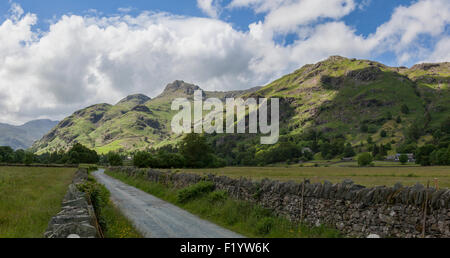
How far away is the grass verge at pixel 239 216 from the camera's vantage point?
14484 mm

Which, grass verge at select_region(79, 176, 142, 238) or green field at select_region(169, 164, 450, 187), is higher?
grass verge at select_region(79, 176, 142, 238)

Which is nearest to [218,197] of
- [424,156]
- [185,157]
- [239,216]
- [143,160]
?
[239,216]

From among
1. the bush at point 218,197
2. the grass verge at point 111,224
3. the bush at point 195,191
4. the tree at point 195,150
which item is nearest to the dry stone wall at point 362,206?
the bush at point 218,197

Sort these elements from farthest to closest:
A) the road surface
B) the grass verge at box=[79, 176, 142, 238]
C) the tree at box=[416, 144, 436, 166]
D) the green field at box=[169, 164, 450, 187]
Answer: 1. the tree at box=[416, 144, 436, 166]
2. the green field at box=[169, 164, 450, 187]
3. the road surface
4. the grass verge at box=[79, 176, 142, 238]

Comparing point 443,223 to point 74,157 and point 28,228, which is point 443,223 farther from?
point 74,157

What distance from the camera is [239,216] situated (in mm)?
18094

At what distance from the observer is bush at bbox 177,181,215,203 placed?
24.8 m

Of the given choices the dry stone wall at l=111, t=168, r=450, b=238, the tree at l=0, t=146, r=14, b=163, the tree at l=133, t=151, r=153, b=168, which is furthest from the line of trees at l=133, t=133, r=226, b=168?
the tree at l=0, t=146, r=14, b=163

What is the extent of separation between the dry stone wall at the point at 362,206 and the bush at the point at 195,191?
6.32m

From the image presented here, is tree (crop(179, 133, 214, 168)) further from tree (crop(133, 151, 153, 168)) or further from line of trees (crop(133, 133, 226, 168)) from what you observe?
tree (crop(133, 151, 153, 168))

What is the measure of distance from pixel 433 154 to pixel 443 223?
437 feet
